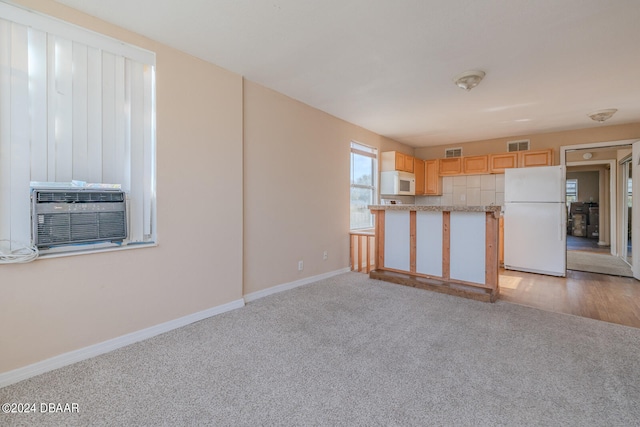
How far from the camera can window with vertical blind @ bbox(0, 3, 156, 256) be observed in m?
1.83

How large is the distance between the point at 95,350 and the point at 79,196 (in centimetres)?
118

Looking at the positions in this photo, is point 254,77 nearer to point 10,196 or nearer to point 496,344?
point 10,196

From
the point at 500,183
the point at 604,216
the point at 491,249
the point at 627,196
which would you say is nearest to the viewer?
the point at 491,249

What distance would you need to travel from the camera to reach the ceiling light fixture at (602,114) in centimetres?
403

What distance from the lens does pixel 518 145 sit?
5.58 m

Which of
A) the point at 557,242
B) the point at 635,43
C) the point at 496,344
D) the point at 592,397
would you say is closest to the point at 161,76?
the point at 496,344

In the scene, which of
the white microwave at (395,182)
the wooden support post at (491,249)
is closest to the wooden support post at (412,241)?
the wooden support post at (491,249)

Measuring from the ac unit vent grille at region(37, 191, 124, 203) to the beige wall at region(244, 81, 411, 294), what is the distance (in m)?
1.30

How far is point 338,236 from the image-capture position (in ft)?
15.2

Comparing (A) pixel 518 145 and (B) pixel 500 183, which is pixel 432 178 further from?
(A) pixel 518 145

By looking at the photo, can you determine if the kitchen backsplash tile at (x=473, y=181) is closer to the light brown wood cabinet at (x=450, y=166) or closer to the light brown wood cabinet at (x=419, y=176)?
the light brown wood cabinet at (x=450, y=166)

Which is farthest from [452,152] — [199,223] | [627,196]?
[199,223]

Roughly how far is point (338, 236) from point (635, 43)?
3.75 metres

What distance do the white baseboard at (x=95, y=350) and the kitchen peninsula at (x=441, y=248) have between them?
104 inches
